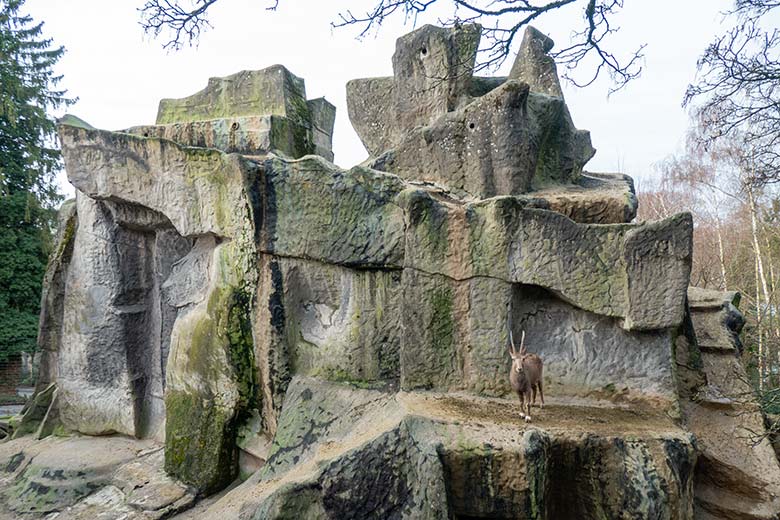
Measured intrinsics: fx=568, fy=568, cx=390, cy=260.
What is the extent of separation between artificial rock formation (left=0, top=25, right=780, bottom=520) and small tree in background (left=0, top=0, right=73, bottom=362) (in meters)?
12.4

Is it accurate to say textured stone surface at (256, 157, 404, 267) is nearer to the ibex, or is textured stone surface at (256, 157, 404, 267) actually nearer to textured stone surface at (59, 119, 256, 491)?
textured stone surface at (59, 119, 256, 491)

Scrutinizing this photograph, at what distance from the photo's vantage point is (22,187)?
60.8ft

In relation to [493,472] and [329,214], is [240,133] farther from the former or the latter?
[493,472]

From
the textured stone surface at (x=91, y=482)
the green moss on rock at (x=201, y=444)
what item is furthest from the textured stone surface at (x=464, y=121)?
the textured stone surface at (x=91, y=482)

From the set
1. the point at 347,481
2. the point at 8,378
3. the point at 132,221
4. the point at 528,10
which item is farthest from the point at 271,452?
the point at 8,378

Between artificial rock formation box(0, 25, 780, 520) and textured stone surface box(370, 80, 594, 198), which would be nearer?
artificial rock formation box(0, 25, 780, 520)

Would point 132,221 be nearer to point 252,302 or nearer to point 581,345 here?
point 252,302

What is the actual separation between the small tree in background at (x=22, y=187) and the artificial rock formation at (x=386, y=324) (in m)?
12.4

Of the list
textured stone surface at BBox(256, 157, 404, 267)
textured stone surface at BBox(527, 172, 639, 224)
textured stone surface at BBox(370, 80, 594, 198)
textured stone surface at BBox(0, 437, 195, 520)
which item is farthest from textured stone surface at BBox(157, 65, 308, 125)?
textured stone surface at BBox(0, 437, 195, 520)

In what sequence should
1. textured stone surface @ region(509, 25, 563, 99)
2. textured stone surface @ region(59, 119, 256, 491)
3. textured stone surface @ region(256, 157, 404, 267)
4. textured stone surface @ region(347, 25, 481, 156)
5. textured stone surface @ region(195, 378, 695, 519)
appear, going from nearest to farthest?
textured stone surface @ region(195, 378, 695, 519), textured stone surface @ region(256, 157, 404, 267), textured stone surface @ region(59, 119, 256, 491), textured stone surface @ region(347, 25, 481, 156), textured stone surface @ region(509, 25, 563, 99)

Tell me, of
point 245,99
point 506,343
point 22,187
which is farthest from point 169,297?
point 22,187

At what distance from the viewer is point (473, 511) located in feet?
11.3

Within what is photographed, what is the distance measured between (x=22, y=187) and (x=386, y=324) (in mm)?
18568

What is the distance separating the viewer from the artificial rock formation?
3.52 metres
